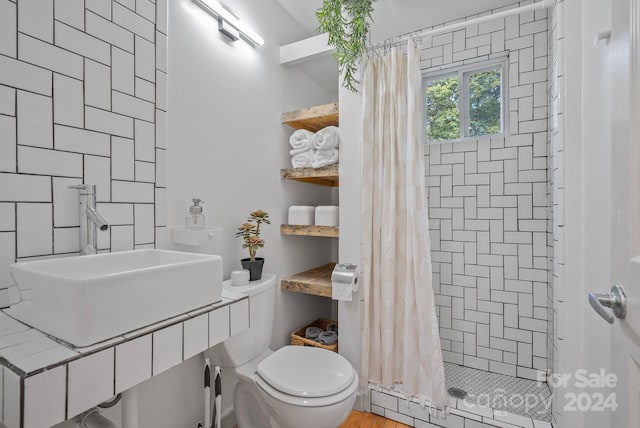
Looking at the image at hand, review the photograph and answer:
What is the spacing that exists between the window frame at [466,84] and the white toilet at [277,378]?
180 centimetres

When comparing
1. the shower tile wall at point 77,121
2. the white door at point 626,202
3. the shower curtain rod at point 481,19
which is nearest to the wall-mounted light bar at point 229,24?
the shower tile wall at point 77,121

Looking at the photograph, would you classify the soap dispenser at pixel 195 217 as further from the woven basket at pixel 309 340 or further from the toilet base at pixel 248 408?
the woven basket at pixel 309 340

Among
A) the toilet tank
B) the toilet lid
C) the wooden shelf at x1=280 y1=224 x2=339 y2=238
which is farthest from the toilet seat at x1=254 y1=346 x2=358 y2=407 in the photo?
the wooden shelf at x1=280 y1=224 x2=339 y2=238

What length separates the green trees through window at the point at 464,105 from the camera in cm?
219

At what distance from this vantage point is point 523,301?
2041mm

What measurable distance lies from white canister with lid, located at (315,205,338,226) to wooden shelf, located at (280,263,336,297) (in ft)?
1.31

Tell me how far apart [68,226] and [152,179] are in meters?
0.35

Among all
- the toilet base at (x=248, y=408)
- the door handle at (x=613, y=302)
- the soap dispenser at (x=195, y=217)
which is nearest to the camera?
the door handle at (x=613, y=302)

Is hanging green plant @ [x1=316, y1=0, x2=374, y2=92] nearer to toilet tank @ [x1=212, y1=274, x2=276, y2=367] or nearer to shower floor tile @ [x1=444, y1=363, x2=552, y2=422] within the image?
toilet tank @ [x1=212, y1=274, x2=276, y2=367]

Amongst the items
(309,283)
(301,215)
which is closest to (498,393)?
(309,283)

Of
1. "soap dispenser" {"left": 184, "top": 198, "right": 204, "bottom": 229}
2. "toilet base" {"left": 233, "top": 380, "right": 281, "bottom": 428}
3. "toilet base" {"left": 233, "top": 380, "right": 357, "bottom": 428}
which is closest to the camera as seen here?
"toilet base" {"left": 233, "top": 380, "right": 357, "bottom": 428}

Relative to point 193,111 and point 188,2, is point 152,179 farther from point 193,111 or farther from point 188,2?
point 188,2

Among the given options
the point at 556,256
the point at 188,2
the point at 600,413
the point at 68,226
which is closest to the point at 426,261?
the point at 556,256

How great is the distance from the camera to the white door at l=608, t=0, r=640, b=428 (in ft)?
1.97
